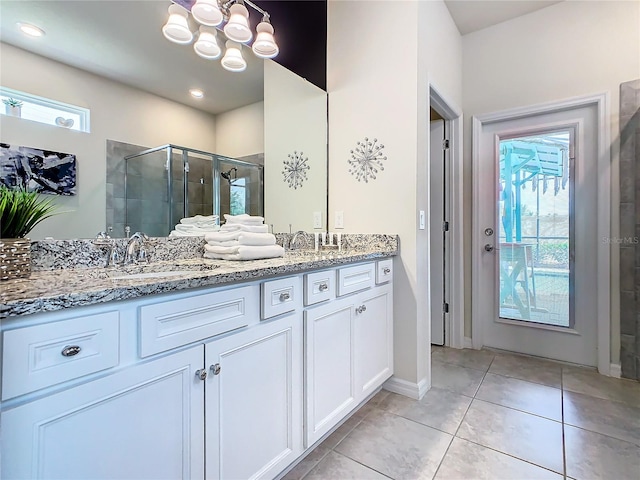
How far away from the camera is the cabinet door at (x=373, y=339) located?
165 centimetres

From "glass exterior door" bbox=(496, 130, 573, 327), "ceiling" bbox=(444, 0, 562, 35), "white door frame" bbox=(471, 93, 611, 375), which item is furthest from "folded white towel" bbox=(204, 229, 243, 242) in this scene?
"white door frame" bbox=(471, 93, 611, 375)

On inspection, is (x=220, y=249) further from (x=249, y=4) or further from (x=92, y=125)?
(x=249, y=4)

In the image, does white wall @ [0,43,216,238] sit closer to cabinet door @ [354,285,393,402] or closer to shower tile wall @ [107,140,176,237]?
shower tile wall @ [107,140,176,237]

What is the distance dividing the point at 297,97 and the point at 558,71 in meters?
2.02

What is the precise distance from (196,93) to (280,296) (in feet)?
3.75

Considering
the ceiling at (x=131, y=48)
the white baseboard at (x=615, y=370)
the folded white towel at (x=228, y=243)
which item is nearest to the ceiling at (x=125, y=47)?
the ceiling at (x=131, y=48)

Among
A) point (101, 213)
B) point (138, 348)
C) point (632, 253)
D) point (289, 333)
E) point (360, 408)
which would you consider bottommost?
point (360, 408)

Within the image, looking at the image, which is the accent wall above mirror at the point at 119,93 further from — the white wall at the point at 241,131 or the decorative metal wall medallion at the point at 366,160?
the decorative metal wall medallion at the point at 366,160

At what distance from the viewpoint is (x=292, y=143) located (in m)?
2.15

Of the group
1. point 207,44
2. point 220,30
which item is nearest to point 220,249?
point 207,44

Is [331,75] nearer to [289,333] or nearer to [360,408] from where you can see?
[289,333]

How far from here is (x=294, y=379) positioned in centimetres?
126

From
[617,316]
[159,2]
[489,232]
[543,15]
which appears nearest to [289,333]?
[159,2]

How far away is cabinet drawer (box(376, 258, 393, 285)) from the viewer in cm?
182
